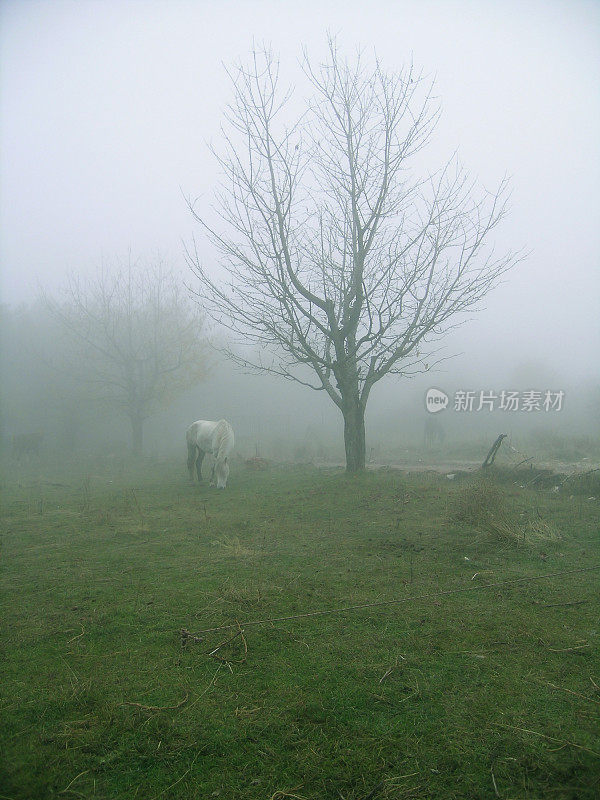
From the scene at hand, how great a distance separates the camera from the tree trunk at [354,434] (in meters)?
11.3

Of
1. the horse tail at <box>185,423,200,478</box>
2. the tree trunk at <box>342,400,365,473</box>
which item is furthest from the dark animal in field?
the tree trunk at <box>342,400,365,473</box>

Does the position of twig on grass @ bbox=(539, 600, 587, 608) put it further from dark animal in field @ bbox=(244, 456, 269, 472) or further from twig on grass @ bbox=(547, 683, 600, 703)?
dark animal in field @ bbox=(244, 456, 269, 472)

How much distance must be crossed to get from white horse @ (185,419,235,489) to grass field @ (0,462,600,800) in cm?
520

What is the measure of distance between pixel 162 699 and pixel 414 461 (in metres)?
13.9

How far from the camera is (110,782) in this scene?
2.18 m

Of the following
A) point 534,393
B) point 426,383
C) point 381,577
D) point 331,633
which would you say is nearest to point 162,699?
point 331,633

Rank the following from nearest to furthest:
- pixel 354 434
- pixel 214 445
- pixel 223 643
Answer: pixel 223 643
pixel 354 434
pixel 214 445

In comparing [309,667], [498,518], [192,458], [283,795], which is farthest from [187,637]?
[192,458]

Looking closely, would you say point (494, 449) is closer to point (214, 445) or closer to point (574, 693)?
point (214, 445)

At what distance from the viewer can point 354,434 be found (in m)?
11.4

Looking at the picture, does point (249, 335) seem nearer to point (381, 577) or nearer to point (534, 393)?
point (381, 577)

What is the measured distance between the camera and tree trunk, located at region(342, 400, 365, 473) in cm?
1130

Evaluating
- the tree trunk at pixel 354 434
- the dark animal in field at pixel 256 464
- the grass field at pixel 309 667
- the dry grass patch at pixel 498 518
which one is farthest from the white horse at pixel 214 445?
the dry grass patch at pixel 498 518

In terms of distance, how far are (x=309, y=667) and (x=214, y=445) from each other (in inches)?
369
